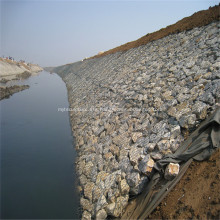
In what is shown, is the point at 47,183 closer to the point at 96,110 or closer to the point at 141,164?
the point at 141,164

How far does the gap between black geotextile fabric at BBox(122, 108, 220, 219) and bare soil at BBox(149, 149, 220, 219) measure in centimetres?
13

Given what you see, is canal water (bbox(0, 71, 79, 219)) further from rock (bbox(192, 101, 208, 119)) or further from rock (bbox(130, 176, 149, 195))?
rock (bbox(192, 101, 208, 119))

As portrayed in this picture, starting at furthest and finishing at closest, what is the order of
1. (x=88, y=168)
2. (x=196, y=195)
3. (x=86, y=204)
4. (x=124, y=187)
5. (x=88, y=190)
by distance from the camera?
(x=88, y=168), (x=88, y=190), (x=86, y=204), (x=124, y=187), (x=196, y=195)

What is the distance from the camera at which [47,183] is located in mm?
7898

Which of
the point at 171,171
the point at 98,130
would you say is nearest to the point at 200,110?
the point at 171,171

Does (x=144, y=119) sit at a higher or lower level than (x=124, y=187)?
higher

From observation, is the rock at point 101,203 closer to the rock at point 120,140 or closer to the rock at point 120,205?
the rock at point 120,205

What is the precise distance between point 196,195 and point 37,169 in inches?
301

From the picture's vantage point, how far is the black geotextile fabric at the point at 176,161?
4457mm

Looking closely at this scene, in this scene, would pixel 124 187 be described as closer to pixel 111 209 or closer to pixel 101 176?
pixel 111 209

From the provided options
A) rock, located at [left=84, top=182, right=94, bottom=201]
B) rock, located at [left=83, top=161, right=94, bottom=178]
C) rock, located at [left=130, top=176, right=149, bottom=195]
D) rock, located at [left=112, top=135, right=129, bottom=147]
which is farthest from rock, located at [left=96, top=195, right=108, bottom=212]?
rock, located at [left=112, top=135, right=129, bottom=147]

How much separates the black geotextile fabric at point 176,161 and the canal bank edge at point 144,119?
0.34 metres

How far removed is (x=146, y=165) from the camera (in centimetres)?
539

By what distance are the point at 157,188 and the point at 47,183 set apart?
17.6ft
